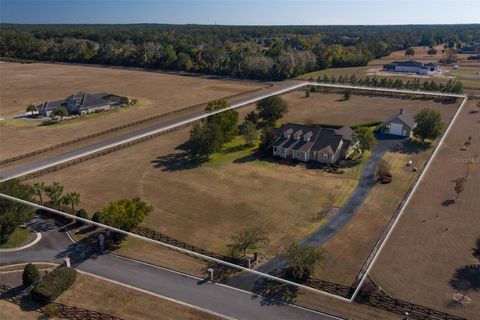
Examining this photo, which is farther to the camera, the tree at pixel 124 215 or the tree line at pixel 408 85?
the tree line at pixel 408 85

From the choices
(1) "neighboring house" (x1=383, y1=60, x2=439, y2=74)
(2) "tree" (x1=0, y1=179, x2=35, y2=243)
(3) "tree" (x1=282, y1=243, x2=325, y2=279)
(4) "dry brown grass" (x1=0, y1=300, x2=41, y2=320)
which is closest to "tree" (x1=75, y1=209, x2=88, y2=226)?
(2) "tree" (x1=0, y1=179, x2=35, y2=243)

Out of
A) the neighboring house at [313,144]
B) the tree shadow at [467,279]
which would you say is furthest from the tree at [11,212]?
the tree shadow at [467,279]

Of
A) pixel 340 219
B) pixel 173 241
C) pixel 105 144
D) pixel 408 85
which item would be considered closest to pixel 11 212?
pixel 173 241

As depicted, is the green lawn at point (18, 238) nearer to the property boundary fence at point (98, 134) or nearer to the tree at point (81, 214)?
the tree at point (81, 214)

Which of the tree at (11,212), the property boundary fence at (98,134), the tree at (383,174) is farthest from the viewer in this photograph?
the property boundary fence at (98,134)

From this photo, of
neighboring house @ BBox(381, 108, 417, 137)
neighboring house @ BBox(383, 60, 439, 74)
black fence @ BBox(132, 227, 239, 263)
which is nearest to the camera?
black fence @ BBox(132, 227, 239, 263)

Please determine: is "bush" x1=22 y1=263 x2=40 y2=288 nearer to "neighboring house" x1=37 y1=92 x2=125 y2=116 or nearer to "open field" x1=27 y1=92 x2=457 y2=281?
"open field" x1=27 y1=92 x2=457 y2=281

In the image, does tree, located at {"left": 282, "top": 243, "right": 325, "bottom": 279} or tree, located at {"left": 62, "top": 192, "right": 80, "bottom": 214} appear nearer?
tree, located at {"left": 282, "top": 243, "right": 325, "bottom": 279}
